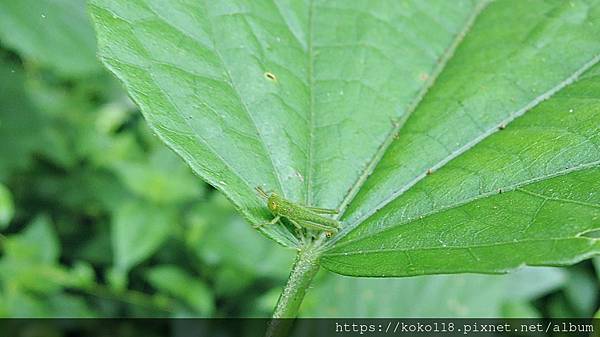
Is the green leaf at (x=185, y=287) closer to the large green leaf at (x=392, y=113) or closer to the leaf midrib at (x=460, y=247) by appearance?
the large green leaf at (x=392, y=113)

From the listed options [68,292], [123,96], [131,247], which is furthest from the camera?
[123,96]

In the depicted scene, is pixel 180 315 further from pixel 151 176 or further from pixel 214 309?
pixel 151 176

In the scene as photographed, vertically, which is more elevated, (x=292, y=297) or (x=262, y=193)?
(x=262, y=193)

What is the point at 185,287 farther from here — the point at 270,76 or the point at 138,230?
the point at 270,76

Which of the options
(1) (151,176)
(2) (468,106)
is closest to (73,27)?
(1) (151,176)

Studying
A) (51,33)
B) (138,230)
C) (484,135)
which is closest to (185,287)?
(138,230)

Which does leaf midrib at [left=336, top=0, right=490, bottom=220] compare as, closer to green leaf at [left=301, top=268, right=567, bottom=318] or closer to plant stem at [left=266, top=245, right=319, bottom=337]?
plant stem at [left=266, top=245, right=319, bottom=337]
